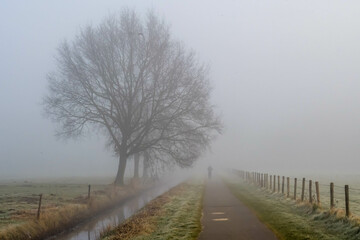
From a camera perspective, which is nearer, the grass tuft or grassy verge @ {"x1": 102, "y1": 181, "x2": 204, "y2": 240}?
grassy verge @ {"x1": 102, "y1": 181, "x2": 204, "y2": 240}

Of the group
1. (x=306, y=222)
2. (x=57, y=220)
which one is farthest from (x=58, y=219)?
(x=306, y=222)

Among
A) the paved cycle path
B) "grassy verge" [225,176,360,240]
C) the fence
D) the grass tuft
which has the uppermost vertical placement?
the fence

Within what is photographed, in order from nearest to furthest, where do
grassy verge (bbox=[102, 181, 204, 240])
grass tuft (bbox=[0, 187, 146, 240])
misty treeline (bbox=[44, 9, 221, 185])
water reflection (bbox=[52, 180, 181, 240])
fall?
grassy verge (bbox=[102, 181, 204, 240]), grass tuft (bbox=[0, 187, 146, 240]), water reflection (bbox=[52, 180, 181, 240]), misty treeline (bbox=[44, 9, 221, 185])

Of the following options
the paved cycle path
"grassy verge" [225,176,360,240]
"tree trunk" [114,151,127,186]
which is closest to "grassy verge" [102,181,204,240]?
the paved cycle path

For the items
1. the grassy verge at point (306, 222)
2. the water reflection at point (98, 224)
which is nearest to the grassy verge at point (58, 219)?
the water reflection at point (98, 224)

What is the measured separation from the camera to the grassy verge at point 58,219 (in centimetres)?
1335

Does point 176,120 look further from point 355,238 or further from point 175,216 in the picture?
point 355,238

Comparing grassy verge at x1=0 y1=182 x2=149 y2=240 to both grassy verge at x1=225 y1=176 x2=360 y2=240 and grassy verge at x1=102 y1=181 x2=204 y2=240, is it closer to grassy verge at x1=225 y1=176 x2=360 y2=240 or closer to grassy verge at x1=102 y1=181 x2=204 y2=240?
grassy verge at x1=102 y1=181 x2=204 y2=240

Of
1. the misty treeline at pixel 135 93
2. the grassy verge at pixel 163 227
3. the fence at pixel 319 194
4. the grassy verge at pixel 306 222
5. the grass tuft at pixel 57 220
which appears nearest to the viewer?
the grassy verge at pixel 306 222

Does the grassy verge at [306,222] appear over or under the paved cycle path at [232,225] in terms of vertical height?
over

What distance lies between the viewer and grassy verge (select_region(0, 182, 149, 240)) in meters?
13.4

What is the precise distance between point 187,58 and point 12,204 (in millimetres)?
20314

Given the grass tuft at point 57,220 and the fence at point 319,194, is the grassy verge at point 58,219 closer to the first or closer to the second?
the grass tuft at point 57,220

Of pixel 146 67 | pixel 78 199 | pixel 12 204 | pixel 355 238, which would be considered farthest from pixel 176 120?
pixel 355 238
